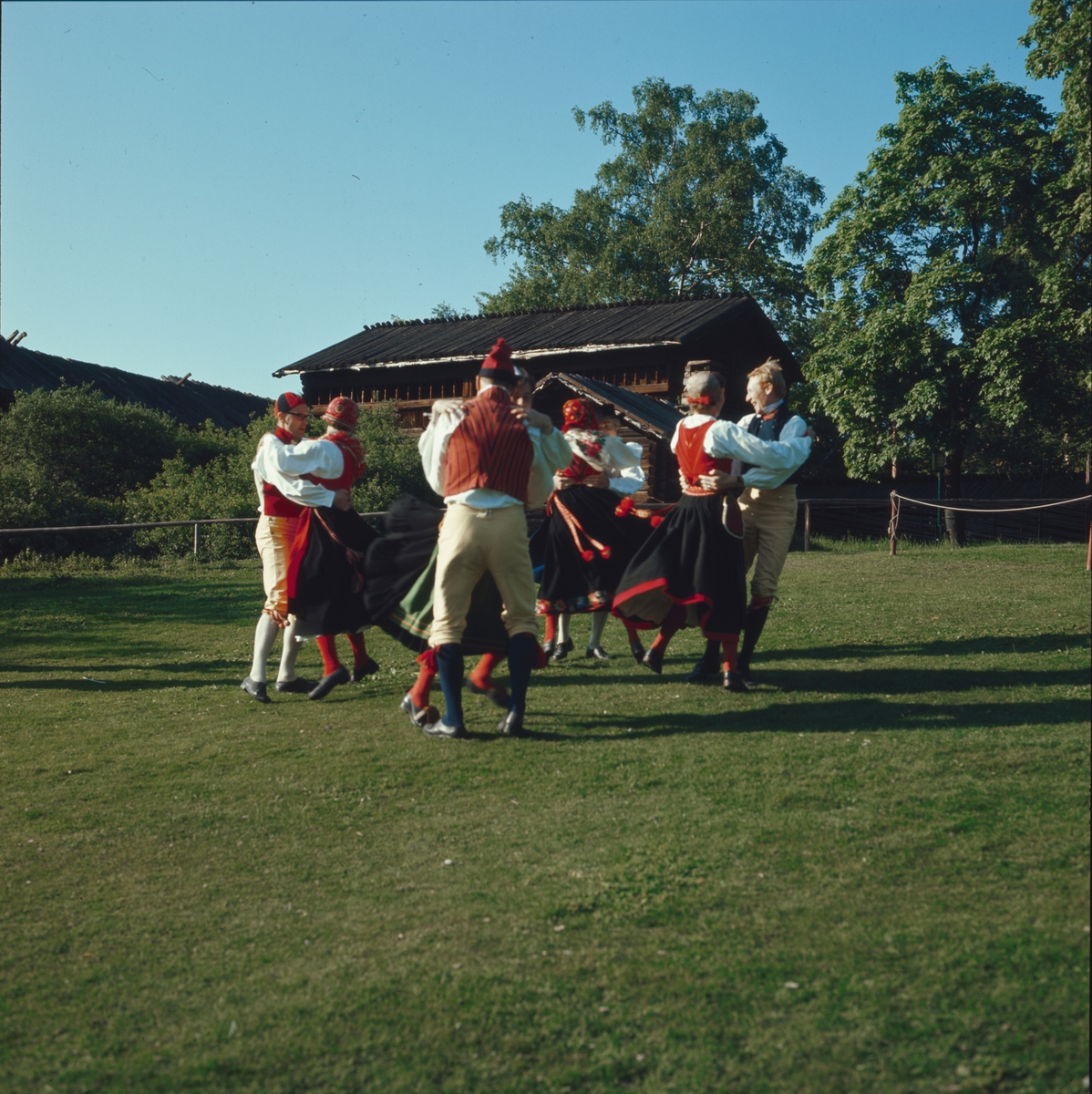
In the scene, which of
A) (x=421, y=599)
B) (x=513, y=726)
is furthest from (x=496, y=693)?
(x=421, y=599)

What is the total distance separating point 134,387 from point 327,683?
106ft

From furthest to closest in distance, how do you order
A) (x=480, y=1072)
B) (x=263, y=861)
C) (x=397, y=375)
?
1. (x=397, y=375)
2. (x=263, y=861)
3. (x=480, y=1072)

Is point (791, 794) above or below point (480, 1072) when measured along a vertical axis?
above

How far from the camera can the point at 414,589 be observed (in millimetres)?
6098

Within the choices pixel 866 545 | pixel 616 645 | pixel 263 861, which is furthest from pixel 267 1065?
pixel 866 545

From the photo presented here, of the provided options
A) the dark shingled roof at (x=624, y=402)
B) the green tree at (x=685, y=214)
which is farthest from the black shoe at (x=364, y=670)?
the green tree at (x=685, y=214)

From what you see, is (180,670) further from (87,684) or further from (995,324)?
(995,324)

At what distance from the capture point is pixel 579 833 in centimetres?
423

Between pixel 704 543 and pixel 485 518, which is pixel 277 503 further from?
pixel 704 543

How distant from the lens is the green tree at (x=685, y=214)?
3919 cm

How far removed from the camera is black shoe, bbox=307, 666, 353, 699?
710 centimetres

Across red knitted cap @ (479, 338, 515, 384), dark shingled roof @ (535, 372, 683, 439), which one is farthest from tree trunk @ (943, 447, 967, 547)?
red knitted cap @ (479, 338, 515, 384)

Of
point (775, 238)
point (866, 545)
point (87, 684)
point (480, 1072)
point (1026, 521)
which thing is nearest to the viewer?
point (480, 1072)

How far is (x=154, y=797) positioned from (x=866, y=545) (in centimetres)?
1697
